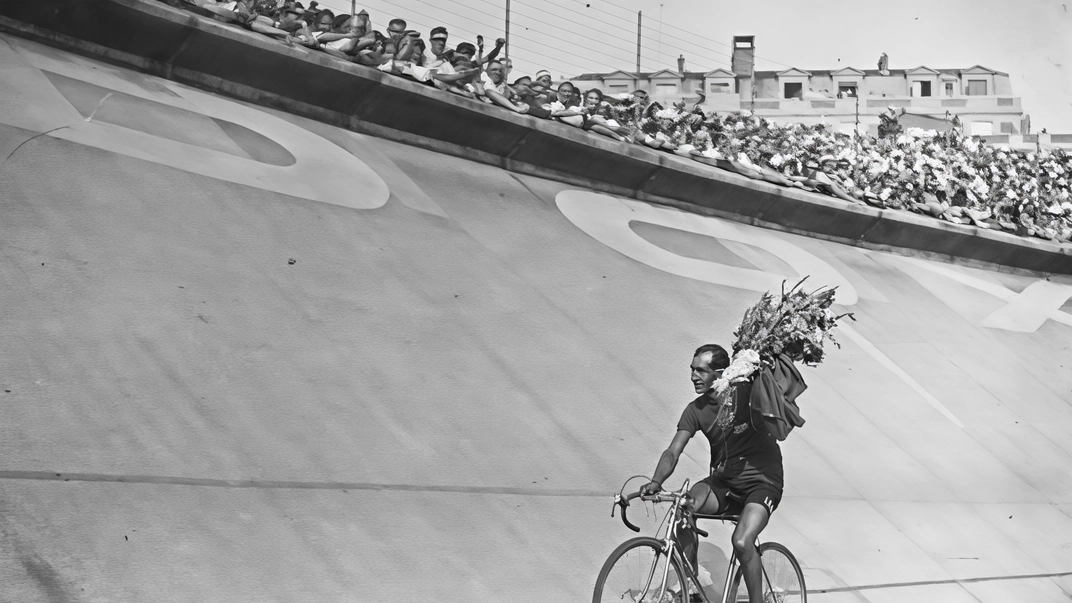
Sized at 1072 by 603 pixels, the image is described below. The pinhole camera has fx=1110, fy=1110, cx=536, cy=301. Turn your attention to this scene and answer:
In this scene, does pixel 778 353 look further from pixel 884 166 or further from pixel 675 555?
pixel 884 166

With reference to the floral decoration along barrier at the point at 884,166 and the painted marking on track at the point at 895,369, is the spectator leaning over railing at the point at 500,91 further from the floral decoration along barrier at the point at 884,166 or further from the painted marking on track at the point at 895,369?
the painted marking on track at the point at 895,369

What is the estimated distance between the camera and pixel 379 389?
24.2 feet

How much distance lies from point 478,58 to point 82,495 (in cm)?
948

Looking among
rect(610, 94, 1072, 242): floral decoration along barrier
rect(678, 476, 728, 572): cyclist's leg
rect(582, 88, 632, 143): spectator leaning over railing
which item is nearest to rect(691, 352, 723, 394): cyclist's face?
rect(678, 476, 728, 572): cyclist's leg

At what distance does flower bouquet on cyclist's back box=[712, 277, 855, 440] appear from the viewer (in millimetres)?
5816

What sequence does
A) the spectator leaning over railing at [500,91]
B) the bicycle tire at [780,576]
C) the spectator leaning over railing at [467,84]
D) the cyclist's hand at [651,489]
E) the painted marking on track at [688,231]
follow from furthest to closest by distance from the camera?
1. the spectator leaning over railing at [500,91]
2. the spectator leaning over railing at [467,84]
3. the painted marking on track at [688,231]
4. the bicycle tire at [780,576]
5. the cyclist's hand at [651,489]

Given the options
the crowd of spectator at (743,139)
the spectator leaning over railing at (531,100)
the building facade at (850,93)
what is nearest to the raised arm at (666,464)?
the crowd of spectator at (743,139)

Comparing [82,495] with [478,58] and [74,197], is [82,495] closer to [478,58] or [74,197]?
[74,197]

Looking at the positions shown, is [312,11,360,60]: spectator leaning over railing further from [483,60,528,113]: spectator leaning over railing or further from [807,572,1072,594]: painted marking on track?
[807,572,1072,594]: painted marking on track

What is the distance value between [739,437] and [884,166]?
1390cm

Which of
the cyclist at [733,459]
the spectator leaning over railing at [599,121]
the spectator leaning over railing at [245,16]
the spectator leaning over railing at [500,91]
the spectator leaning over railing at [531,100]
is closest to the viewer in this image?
the cyclist at [733,459]

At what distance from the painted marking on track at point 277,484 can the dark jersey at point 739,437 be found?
4.18 feet

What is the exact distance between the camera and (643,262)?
37.8 ft

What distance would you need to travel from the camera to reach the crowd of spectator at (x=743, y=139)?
478 inches
